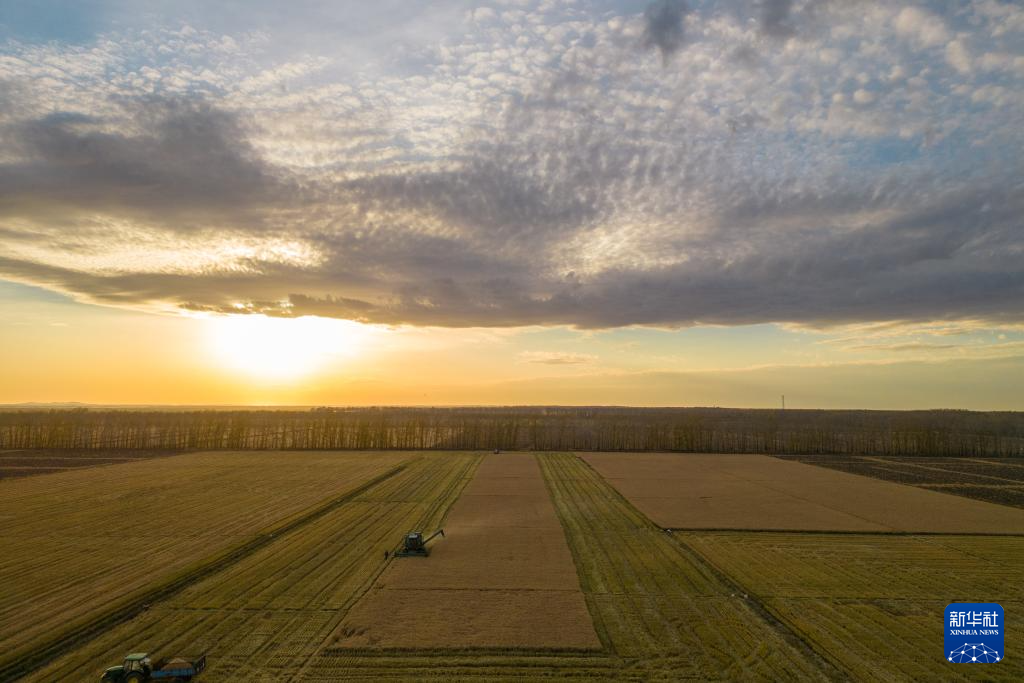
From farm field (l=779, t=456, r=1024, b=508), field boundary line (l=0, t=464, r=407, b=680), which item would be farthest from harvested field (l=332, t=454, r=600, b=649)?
farm field (l=779, t=456, r=1024, b=508)

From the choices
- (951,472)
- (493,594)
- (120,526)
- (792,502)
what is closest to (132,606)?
(493,594)

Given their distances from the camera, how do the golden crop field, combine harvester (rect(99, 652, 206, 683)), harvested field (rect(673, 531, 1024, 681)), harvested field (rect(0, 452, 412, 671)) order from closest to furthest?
combine harvester (rect(99, 652, 206, 683)) → the golden crop field → harvested field (rect(673, 531, 1024, 681)) → harvested field (rect(0, 452, 412, 671))

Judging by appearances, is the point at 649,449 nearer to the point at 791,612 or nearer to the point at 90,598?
the point at 791,612

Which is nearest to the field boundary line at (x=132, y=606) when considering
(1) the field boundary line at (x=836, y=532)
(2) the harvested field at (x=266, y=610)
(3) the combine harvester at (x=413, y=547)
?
(2) the harvested field at (x=266, y=610)

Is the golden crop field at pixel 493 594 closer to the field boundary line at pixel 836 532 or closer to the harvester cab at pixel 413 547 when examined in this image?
the field boundary line at pixel 836 532

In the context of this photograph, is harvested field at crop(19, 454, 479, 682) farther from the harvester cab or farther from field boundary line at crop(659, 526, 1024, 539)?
field boundary line at crop(659, 526, 1024, 539)

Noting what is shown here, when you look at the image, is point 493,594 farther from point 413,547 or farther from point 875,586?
point 875,586

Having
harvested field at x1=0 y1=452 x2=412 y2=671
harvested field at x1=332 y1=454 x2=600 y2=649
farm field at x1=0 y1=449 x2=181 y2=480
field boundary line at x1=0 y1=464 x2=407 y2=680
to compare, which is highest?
harvested field at x1=332 y1=454 x2=600 y2=649

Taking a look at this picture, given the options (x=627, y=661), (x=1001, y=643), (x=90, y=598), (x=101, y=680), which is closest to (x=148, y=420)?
(x=90, y=598)
